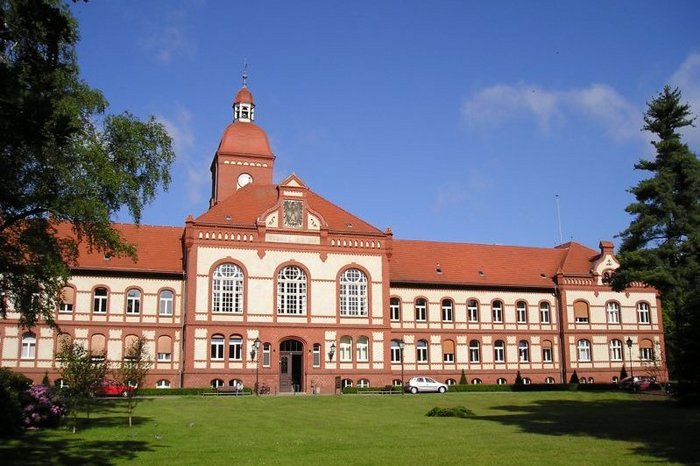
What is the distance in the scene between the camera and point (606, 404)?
3366 cm

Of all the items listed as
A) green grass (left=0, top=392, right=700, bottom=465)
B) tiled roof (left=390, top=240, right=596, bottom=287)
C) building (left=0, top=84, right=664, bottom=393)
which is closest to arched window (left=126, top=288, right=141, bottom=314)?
building (left=0, top=84, right=664, bottom=393)

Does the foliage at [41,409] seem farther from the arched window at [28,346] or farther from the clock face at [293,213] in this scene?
the clock face at [293,213]

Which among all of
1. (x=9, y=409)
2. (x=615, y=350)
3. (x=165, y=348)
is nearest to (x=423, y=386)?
(x=165, y=348)

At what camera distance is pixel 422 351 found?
5006 centimetres

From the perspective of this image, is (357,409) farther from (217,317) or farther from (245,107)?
(245,107)

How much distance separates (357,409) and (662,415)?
11960 mm

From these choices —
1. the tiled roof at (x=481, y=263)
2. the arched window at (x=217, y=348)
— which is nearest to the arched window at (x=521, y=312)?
the tiled roof at (x=481, y=263)

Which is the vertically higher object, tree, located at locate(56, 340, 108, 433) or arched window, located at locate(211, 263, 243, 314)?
arched window, located at locate(211, 263, 243, 314)

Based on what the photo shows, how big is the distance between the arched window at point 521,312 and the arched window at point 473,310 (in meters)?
3.29

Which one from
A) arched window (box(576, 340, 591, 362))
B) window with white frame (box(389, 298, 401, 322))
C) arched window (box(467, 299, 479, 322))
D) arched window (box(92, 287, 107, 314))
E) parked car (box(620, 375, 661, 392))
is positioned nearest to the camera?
arched window (box(92, 287, 107, 314))

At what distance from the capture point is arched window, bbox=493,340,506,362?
51656 mm

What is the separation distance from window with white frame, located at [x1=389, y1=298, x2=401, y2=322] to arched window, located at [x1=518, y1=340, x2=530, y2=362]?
32.7 feet

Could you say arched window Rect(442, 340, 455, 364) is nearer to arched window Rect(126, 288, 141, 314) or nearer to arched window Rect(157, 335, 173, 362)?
arched window Rect(157, 335, 173, 362)

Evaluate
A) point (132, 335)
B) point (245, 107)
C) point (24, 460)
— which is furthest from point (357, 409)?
point (245, 107)
